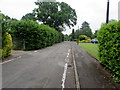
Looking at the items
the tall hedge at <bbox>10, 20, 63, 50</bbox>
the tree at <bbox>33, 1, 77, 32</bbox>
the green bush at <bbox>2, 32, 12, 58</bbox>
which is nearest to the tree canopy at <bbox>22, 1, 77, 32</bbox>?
the tree at <bbox>33, 1, 77, 32</bbox>

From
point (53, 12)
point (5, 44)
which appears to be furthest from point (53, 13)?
point (5, 44)

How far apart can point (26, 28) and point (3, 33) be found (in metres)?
6.86

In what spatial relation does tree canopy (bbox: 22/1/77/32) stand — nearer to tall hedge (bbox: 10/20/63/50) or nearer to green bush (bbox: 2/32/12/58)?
tall hedge (bbox: 10/20/63/50)

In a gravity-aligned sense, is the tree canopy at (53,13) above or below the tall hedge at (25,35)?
above

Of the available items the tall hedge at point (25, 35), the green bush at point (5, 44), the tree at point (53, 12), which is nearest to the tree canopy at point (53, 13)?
the tree at point (53, 12)

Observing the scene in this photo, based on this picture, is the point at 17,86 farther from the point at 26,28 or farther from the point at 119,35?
the point at 26,28

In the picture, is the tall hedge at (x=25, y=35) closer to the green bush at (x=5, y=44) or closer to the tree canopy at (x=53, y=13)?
the green bush at (x=5, y=44)

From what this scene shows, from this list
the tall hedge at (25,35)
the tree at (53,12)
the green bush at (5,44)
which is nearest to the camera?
the green bush at (5,44)

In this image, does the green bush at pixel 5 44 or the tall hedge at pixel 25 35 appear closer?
the green bush at pixel 5 44

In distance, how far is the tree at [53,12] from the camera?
41031 millimetres

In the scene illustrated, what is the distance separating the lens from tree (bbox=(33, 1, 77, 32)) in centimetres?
4103

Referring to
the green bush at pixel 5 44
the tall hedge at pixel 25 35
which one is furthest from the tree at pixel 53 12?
the green bush at pixel 5 44

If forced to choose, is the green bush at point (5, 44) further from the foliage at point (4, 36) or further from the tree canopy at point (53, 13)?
the tree canopy at point (53, 13)

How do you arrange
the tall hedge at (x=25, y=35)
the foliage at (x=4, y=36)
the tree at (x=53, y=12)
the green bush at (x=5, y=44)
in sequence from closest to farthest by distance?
the foliage at (x=4, y=36) < the green bush at (x=5, y=44) < the tall hedge at (x=25, y=35) < the tree at (x=53, y=12)
